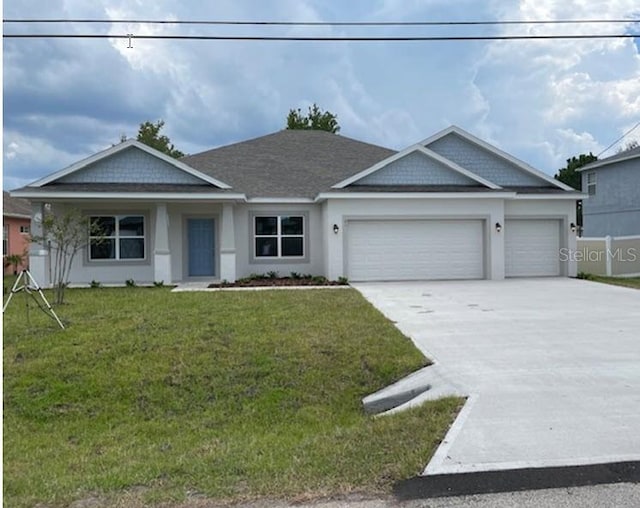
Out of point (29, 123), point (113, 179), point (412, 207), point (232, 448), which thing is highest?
point (29, 123)

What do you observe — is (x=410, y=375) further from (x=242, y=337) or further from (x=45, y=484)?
(x=45, y=484)

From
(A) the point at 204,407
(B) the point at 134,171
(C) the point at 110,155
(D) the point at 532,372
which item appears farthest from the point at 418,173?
(A) the point at 204,407

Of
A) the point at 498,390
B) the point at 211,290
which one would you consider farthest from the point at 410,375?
the point at 211,290

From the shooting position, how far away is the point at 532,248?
17.8 m

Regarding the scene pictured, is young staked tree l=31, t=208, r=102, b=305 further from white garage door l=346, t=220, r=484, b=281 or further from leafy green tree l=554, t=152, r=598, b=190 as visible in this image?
leafy green tree l=554, t=152, r=598, b=190

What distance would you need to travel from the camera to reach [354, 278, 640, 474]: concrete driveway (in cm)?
407

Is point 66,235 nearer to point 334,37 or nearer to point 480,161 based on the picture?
point 334,37

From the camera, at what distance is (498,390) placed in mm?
5555

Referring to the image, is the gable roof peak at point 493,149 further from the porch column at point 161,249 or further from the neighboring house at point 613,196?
the porch column at point 161,249

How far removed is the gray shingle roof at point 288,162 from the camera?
60.5 ft

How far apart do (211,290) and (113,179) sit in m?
5.40

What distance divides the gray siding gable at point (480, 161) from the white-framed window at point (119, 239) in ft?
35.0

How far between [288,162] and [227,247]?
6209 mm

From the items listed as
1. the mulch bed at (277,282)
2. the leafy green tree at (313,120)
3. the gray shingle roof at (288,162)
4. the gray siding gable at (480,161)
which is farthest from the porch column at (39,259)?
the leafy green tree at (313,120)
